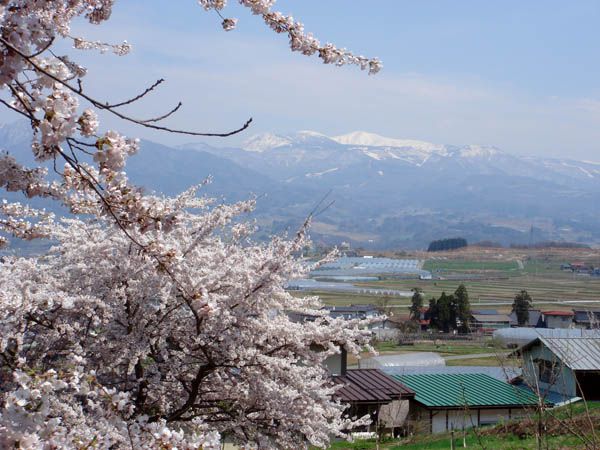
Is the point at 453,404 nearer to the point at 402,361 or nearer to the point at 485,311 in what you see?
the point at 402,361

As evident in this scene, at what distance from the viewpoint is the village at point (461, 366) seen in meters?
8.89

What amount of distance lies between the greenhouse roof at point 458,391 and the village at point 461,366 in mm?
31

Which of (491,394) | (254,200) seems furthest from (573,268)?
(254,200)

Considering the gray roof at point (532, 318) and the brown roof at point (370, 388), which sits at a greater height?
the brown roof at point (370, 388)

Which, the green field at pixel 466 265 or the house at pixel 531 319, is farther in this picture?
the green field at pixel 466 265

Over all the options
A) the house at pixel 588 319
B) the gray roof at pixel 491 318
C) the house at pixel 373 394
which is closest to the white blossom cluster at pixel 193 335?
the house at pixel 588 319

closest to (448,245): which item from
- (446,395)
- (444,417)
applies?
(446,395)

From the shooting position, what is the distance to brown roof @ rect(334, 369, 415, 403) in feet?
58.2

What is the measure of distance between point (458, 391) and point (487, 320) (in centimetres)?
4566

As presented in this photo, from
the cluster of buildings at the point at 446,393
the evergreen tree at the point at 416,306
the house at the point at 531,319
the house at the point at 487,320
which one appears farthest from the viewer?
the house at the point at 531,319

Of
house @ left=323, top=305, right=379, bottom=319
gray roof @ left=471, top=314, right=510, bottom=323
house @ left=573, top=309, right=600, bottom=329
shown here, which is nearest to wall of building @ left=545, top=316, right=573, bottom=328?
house @ left=573, top=309, right=600, bottom=329

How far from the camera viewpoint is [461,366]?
3544 centimetres

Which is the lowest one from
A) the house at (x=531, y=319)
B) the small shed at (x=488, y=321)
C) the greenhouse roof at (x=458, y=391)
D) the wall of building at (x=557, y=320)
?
the small shed at (x=488, y=321)

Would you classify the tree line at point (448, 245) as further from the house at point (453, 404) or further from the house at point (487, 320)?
the house at point (453, 404)
